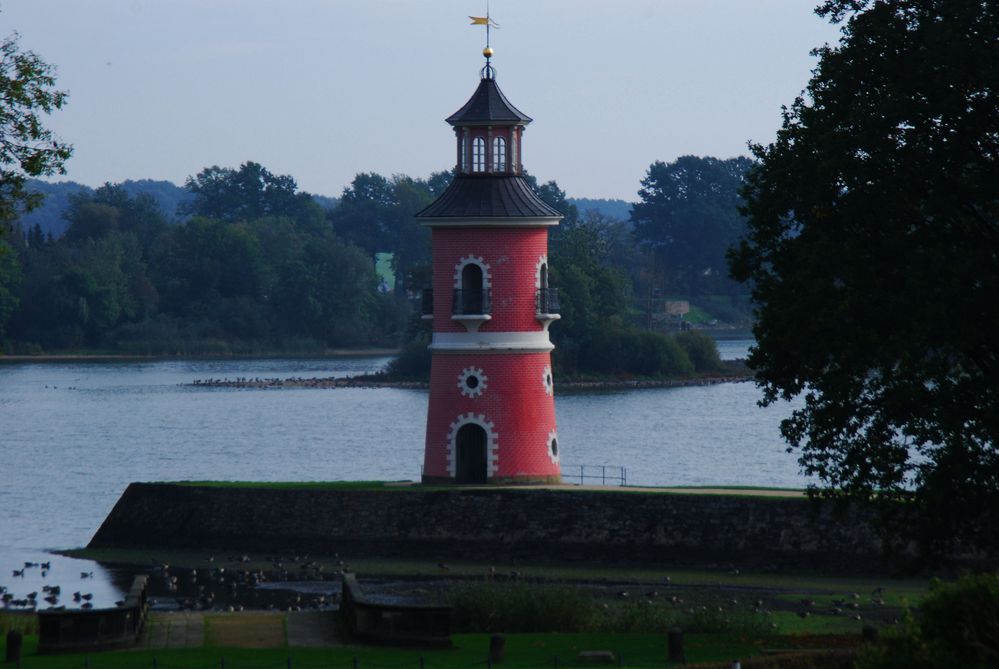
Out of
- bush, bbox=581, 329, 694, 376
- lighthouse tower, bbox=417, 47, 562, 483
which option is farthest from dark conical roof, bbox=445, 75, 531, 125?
bush, bbox=581, 329, 694, 376

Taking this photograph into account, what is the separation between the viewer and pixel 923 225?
24.7m

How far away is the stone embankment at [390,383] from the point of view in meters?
114

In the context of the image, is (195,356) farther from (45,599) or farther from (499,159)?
(45,599)

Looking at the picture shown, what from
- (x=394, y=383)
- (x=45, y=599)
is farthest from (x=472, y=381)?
(x=394, y=383)

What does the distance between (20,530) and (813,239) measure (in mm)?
30603

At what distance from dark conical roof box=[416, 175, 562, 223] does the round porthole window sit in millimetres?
3208

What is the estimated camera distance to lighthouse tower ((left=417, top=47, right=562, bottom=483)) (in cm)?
4047

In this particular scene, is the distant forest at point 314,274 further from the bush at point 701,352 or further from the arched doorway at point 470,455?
the arched doorway at point 470,455

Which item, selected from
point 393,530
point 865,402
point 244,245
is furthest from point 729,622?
point 244,245

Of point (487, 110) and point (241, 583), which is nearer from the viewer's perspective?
point (241, 583)

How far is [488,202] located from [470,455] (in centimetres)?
539

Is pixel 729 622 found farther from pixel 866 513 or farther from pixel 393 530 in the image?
pixel 393 530

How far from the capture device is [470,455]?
134 feet

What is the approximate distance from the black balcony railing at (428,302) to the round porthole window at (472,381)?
1814mm
